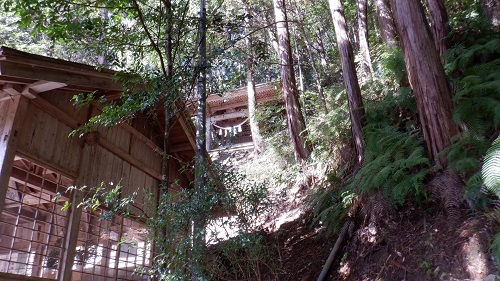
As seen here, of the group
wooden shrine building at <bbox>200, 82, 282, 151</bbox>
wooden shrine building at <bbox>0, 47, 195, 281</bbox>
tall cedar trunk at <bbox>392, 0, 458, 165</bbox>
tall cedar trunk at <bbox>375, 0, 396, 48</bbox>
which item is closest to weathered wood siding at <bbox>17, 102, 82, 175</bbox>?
wooden shrine building at <bbox>0, 47, 195, 281</bbox>

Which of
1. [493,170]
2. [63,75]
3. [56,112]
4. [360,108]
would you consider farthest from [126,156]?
[493,170]

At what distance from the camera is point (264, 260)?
507 cm

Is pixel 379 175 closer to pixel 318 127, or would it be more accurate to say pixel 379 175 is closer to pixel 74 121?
pixel 318 127

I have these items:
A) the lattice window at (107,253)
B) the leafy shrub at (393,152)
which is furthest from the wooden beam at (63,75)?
the leafy shrub at (393,152)

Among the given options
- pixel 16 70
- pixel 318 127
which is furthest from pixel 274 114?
pixel 16 70

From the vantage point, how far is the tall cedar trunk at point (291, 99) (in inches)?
373

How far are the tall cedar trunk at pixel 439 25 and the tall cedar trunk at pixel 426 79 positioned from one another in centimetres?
184

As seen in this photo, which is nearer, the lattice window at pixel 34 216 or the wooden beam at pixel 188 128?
the lattice window at pixel 34 216

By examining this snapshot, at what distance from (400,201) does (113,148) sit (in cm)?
523

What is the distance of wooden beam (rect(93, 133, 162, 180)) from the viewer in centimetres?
711

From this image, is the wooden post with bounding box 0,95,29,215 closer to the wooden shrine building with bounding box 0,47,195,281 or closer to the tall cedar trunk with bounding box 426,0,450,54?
the wooden shrine building with bounding box 0,47,195,281

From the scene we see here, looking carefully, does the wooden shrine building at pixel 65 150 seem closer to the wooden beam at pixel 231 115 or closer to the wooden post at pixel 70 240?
the wooden post at pixel 70 240

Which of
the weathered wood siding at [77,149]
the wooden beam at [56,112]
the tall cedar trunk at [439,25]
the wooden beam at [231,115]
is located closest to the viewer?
the weathered wood siding at [77,149]

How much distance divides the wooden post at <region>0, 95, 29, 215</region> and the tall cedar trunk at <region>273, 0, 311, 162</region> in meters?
5.79
